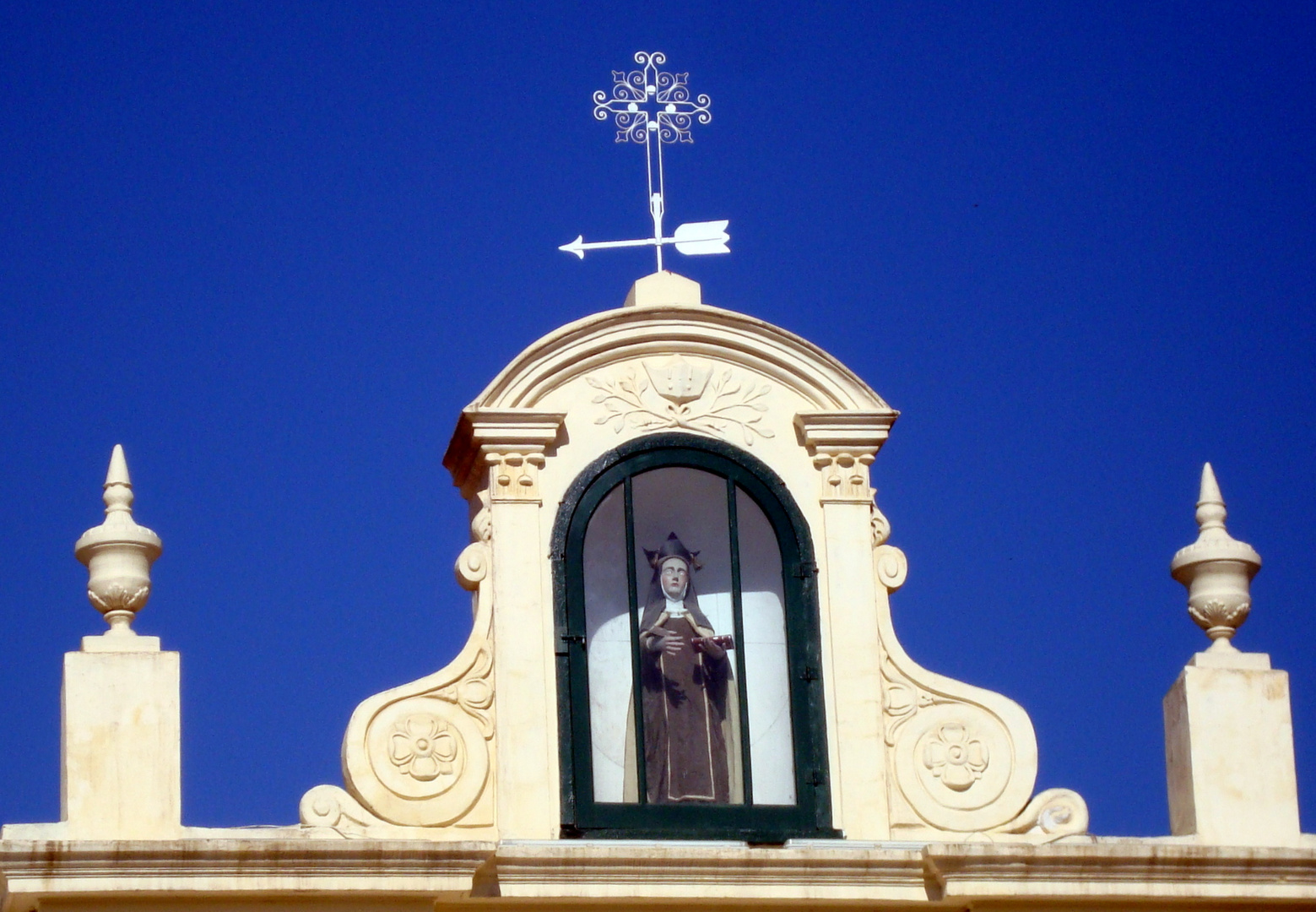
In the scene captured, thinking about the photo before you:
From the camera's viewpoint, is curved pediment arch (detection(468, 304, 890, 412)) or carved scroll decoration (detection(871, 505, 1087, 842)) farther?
curved pediment arch (detection(468, 304, 890, 412))

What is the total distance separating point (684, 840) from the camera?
14.9 metres

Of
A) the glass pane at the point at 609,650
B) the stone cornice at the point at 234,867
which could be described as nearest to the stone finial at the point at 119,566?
the stone cornice at the point at 234,867

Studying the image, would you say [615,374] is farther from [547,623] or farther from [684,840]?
[684,840]

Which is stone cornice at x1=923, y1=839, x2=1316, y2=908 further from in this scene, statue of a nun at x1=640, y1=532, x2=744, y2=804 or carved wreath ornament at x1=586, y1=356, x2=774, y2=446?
carved wreath ornament at x1=586, y1=356, x2=774, y2=446

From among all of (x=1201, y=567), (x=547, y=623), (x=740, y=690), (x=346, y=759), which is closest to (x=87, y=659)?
(x=346, y=759)

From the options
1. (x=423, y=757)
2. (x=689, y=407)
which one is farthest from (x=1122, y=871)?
(x=423, y=757)

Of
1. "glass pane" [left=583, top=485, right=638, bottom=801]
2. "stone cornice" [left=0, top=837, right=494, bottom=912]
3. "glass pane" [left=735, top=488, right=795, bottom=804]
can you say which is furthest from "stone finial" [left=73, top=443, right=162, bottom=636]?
"glass pane" [left=735, top=488, right=795, bottom=804]

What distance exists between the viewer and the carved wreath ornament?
1565cm

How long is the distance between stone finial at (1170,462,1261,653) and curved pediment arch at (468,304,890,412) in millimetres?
1759

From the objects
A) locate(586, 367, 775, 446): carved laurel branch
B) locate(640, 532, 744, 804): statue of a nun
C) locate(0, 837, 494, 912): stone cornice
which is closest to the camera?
locate(0, 837, 494, 912): stone cornice

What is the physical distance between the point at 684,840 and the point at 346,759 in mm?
1693

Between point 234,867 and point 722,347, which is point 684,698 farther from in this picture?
point 234,867

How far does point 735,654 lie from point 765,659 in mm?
206

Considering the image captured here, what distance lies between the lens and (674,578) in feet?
51.5
